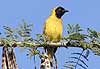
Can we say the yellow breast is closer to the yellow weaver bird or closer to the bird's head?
the yellow weaver bird

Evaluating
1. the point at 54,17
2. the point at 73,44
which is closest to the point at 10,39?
the point at 73,44

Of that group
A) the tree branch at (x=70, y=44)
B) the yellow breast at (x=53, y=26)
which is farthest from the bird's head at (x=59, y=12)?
the tree branch at (x=70, y=44)

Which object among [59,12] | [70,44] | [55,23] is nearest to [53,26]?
[55,23]

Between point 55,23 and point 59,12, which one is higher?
point 59,12

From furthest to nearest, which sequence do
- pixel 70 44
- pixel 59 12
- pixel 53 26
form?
1. pixel 59 12
2. pixel 53 26
3. pixel 70 44

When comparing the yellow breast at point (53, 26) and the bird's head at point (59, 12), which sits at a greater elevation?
the bird's head at point (59, 12)

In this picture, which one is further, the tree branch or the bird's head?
the bird's head

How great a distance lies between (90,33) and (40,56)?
21.1 inches

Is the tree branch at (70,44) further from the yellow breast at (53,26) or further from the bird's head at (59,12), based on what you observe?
the bird's head at (59,12)

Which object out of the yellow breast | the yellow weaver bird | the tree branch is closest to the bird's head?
the yellow weaver bird

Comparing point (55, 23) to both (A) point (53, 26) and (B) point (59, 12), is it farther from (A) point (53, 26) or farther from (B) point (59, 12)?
(B) point (59, 12)

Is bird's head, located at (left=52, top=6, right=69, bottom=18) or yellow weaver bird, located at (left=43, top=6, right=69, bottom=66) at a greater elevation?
bird's head, located at (left=52, top=6, right=69, bottom=18)

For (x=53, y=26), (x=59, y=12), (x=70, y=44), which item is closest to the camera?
(x=70, y=44)

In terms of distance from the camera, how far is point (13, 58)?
8.82 feet
